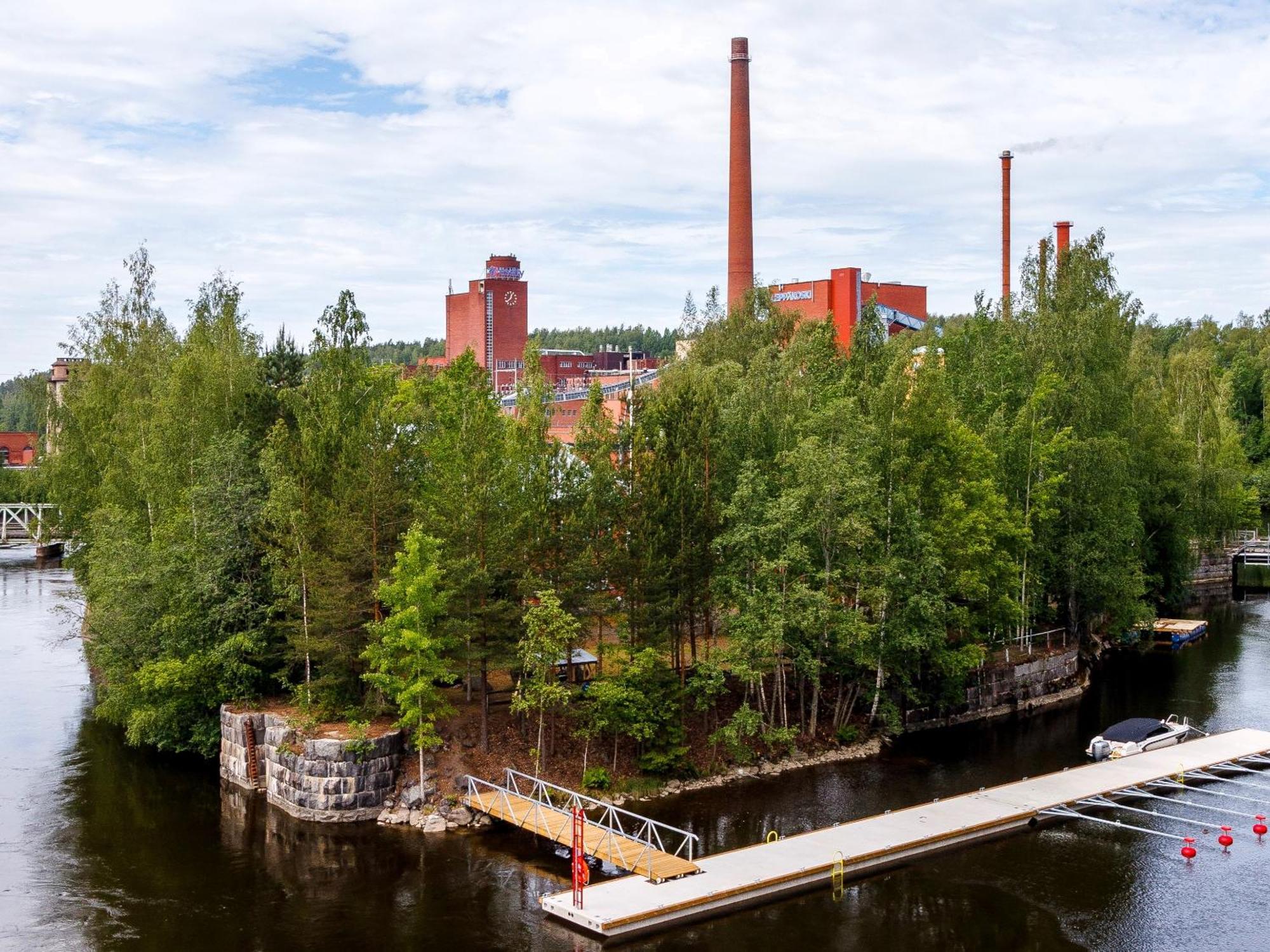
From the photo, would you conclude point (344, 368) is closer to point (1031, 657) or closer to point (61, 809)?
point (61, 809)

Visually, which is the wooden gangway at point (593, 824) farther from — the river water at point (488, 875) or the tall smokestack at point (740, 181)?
the tall smokestack at point (740, 181)

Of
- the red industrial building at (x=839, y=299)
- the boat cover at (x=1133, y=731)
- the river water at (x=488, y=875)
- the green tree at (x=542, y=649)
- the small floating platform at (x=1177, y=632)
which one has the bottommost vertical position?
the river water at (x=488, y=875)

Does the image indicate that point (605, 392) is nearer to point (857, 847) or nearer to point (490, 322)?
point (490, 322)

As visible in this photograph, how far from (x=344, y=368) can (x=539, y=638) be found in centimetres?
1111

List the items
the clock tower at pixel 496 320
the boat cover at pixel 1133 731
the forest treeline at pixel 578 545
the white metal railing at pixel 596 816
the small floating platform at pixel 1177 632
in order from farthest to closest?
the clock tower at pixel 496 320
the small floating platform at pixel 1177 632
the boat cover at pixel 1133 731
the forest treeline at pixel 578 545
the white metal railing at pixel 596 816

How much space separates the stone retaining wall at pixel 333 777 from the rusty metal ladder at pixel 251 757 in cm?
136

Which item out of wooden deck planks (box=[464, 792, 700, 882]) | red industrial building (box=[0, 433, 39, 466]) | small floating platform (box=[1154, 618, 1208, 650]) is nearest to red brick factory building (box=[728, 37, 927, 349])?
small floating platform (box=[1154, 618, 1208, 650])

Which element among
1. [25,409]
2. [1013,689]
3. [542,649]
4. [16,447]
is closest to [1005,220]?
[1013,689]

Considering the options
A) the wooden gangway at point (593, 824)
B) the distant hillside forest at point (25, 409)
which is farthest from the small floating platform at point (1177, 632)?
the distant hillside forest at point (25, 409)

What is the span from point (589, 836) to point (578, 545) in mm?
9615

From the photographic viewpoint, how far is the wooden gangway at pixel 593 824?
28.4m

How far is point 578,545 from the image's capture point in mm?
37031

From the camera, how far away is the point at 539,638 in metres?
33.9

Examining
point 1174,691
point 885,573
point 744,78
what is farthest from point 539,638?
point 744,78
